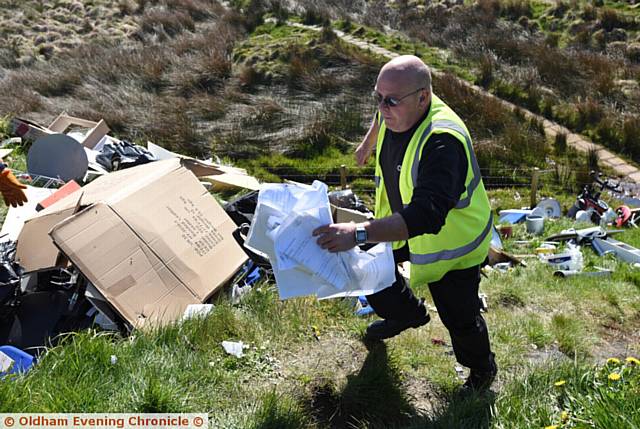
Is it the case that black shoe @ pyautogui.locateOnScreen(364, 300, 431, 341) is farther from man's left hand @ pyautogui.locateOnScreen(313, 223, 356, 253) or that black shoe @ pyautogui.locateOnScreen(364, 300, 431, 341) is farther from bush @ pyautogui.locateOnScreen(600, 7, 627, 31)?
bush @ pyautogui.locateOnScreen(600, 7, 627, 31)

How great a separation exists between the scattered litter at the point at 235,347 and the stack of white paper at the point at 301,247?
731 mm

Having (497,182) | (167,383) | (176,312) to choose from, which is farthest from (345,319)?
(497,182)

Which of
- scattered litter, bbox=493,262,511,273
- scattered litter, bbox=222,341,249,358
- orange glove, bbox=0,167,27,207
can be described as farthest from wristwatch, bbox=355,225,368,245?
scattered litter, bbox=493,262,511,273

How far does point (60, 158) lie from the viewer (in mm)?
6332

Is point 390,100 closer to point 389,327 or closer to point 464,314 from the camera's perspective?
point 464,314

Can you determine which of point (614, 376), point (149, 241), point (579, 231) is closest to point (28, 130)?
point (149, 241)

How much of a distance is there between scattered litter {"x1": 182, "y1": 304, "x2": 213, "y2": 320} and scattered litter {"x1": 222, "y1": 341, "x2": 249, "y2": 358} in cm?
31

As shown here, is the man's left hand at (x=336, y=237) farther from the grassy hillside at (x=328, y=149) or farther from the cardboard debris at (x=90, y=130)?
the cardboard debris at (x=90, y=130)

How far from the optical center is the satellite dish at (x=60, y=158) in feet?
20.7

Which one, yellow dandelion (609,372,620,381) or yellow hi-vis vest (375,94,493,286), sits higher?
yellow hi-vis vest (375,94,493,286)

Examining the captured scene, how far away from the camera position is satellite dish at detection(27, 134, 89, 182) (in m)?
6.32

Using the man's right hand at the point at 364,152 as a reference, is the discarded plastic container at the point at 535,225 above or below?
below

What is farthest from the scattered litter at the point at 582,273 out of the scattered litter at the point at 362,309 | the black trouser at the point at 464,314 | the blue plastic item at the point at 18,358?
the blue plastic item at the point at 18,358

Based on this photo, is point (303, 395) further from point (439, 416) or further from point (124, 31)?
point (124, 31)
